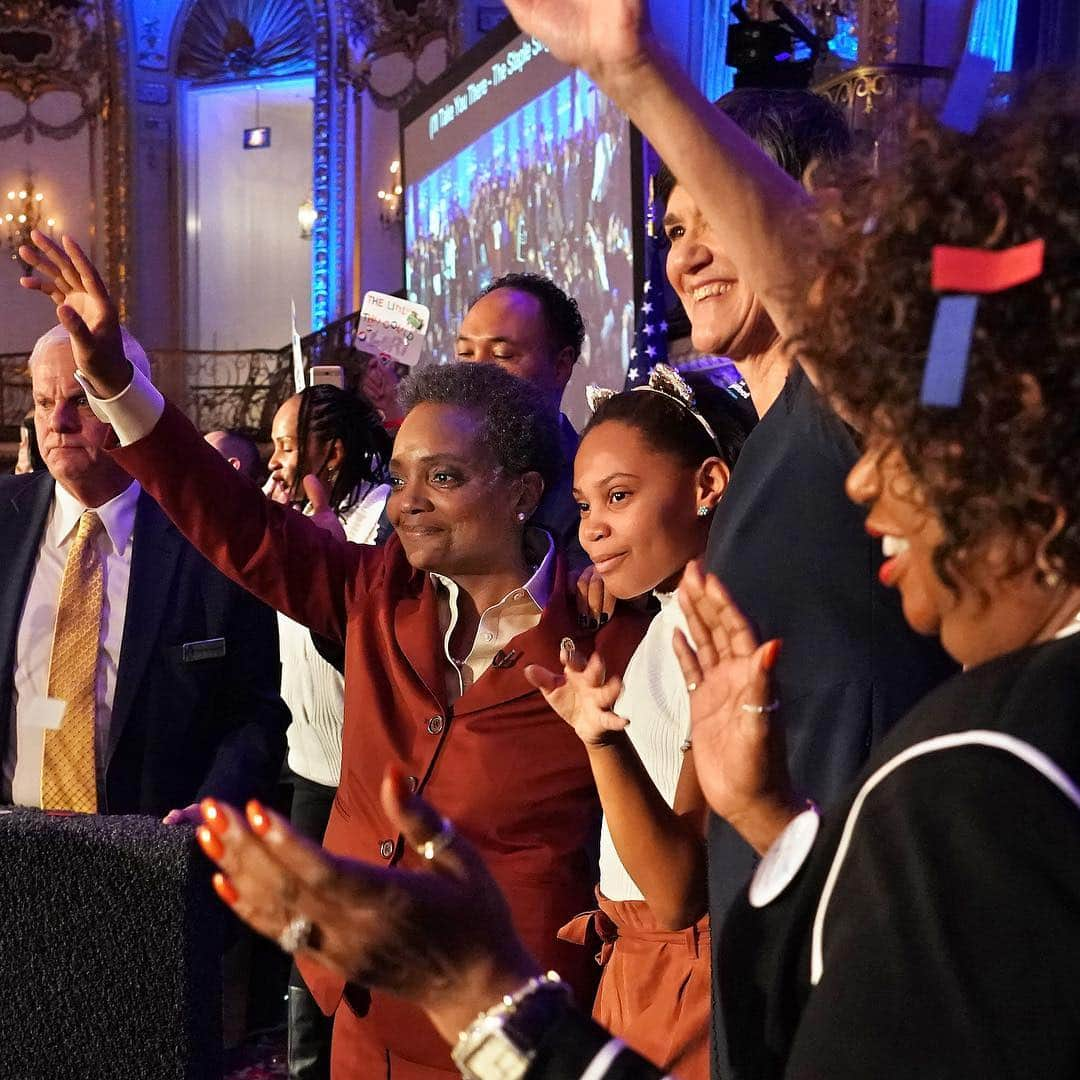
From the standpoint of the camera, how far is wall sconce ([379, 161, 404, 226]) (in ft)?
43.7

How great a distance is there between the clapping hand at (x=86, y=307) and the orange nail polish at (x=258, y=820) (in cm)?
128

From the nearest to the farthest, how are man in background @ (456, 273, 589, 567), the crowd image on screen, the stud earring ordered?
the stud earring < man in background @ (456, 273, 589, 567) < the crowd image on screen

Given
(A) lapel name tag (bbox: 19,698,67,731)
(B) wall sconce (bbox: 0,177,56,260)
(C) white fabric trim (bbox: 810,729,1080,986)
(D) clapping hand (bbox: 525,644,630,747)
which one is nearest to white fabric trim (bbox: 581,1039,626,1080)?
(C) white fabric trim (bbox: 810,729,1080,986)

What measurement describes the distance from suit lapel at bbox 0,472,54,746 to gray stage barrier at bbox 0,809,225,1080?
3.12 feet

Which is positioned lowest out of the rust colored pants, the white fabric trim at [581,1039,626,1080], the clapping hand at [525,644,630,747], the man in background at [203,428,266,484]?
the rust colored pants

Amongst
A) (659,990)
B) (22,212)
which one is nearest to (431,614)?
(659,990)

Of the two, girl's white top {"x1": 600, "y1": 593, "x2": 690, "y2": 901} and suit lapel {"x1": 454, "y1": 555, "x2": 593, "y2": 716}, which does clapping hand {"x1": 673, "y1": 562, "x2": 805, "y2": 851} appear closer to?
girl's white top {"x1": 600, "y1": 593, "x2": 690, "y2": 901}

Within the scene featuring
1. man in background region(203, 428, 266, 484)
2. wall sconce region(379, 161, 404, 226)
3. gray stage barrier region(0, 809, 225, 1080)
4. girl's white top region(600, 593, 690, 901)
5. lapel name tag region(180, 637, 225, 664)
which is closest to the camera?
gray stage barrier region(0, 809, 225, 1080)

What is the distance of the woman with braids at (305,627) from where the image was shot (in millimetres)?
2938

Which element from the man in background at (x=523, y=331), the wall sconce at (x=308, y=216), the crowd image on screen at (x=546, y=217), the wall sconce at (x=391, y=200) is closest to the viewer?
the man in background at (x=523, y=331)

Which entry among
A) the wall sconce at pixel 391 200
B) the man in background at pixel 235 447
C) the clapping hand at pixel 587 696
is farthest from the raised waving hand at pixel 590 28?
the wall sconce at pixel 391 200

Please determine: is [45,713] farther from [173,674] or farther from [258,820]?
[258,820]

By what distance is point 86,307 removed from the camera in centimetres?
194

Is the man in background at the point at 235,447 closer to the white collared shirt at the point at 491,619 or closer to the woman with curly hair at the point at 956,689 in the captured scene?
the white collared shirt at the point at 491,619
